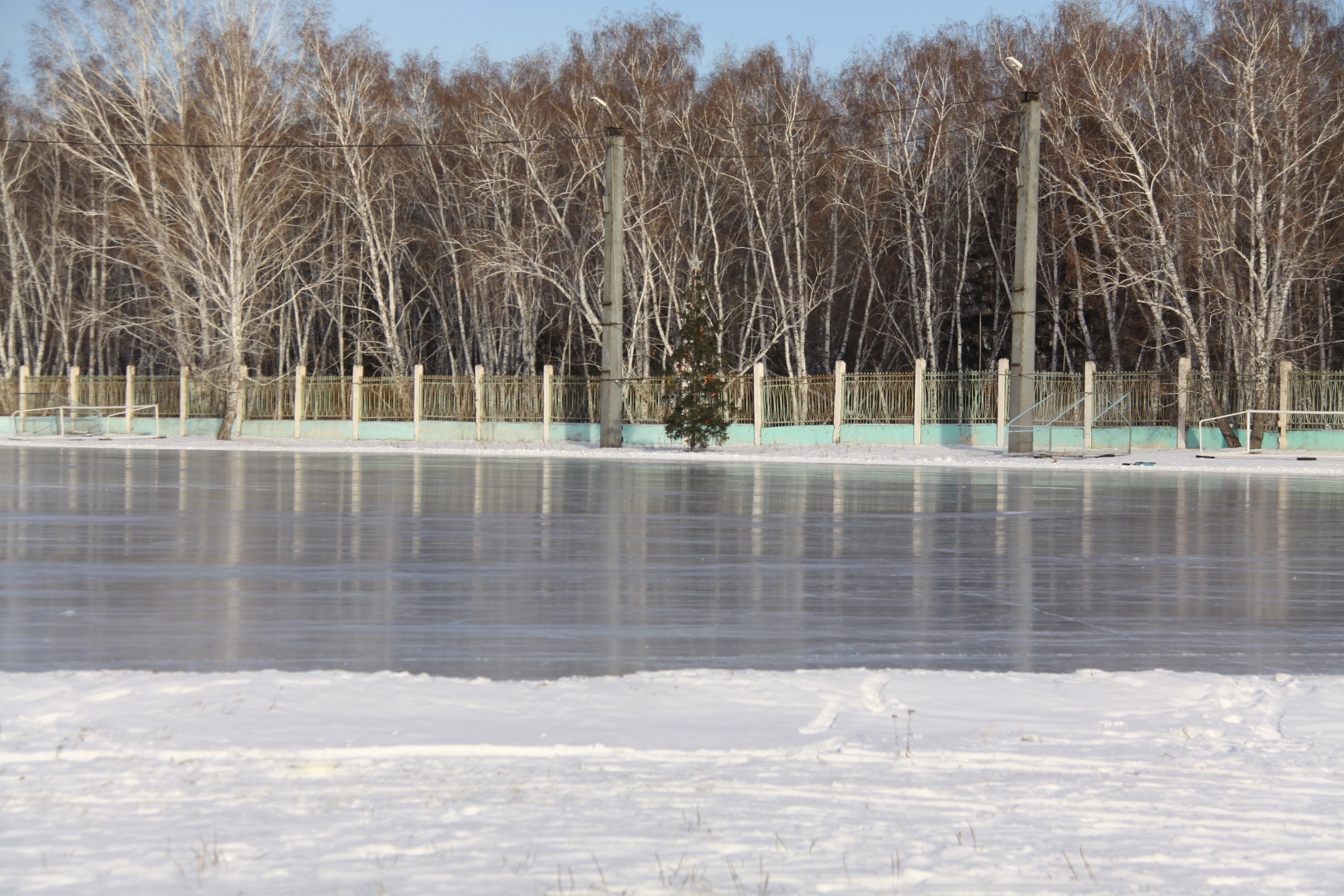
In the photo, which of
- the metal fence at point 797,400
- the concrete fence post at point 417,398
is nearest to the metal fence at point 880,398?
the metal fence at point 797,400

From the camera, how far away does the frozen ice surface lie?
6.86m

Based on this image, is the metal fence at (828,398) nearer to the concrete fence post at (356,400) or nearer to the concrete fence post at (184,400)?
the concrete fence post at (356,400)

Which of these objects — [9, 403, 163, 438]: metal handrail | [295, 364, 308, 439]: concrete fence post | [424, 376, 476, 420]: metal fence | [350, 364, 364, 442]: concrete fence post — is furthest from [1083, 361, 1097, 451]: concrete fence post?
[9, 403, 163, 438]: metal handrail

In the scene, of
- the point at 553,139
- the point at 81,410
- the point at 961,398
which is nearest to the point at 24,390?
the point at 81,410

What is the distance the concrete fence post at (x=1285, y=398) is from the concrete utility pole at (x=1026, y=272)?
267 inches

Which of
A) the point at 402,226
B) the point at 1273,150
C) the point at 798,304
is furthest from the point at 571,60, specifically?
the point at 1273,150

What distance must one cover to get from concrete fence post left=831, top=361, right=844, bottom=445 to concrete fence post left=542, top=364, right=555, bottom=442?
355 inches

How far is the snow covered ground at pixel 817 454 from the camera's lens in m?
28.2

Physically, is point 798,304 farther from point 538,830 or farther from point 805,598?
point 538,830

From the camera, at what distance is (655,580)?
31.5 feet

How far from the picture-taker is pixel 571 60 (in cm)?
5506

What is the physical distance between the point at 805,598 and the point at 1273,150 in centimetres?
3001

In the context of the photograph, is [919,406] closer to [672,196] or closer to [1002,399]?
[1002,399]

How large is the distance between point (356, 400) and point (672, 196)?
1573 cm
